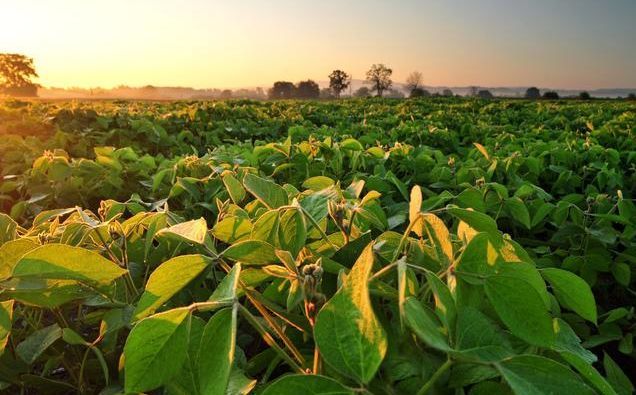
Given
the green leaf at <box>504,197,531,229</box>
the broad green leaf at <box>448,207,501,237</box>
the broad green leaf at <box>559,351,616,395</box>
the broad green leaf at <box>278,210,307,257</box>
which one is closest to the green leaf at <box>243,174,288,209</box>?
the broad green leaf at <box>278,210,307,257</box>

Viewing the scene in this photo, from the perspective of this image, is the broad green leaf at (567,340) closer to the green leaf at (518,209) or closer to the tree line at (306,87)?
the green leaf at (518,209)

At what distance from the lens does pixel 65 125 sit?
6098 mm

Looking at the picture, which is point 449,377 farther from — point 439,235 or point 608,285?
point 608,285

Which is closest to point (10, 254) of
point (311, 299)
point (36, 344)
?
point (36, 344)

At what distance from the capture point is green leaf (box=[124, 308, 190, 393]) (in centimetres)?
68

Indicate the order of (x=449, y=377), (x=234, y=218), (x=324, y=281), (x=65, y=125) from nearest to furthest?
(x=449, y=377)
(x=324, y=281)
(x=234, y=218)
(x=65, y=125)

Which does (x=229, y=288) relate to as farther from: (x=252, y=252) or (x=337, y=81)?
(x=337, y=81)

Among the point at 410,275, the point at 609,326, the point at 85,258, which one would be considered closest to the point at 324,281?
the point at 410,275

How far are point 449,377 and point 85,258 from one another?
0.61m

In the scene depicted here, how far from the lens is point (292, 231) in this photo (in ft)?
3.11

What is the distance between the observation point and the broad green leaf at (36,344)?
43.3 inches

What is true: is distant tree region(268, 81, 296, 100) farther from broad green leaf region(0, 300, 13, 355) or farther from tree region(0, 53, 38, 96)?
broad green leaf region(0, 300, 13, 355)

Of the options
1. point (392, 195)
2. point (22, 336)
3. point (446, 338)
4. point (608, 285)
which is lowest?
point (608, 285)

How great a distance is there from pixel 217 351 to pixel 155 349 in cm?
9
